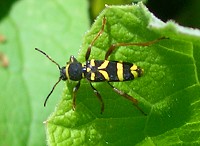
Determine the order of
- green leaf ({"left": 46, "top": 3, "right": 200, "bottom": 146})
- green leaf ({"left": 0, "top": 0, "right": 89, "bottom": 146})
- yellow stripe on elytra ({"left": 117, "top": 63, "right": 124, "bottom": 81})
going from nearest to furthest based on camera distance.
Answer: green leaf ({"left": 46, "top": 3, "right": 200, "bottom": 146}) < yellow stripe on elytra ({"left": 117, "top": 63, "right": 124, "bottom": 81}) < green leaf ({"left": 0, "top": 0, "right": 89, "bottom": 146})

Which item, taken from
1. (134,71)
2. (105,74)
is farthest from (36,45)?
(134,71)

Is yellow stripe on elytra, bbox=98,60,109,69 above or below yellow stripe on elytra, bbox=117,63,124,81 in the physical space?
above

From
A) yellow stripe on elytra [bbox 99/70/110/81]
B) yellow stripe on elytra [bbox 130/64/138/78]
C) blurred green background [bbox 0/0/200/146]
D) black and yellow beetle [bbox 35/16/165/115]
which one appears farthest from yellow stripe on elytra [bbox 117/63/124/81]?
blurred green background [bbox 0/0/200/146]

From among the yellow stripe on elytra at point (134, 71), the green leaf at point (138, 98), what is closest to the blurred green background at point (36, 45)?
the green leaf at point (138, 98)

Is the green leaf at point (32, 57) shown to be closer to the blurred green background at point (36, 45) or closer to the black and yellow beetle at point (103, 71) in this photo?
the blurred green background at point (36, 45)

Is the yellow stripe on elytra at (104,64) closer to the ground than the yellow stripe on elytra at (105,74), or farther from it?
farther from it

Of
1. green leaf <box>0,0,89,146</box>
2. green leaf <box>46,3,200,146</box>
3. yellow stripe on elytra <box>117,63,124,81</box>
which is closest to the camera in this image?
green leaf <box>46,3,200,146</box>

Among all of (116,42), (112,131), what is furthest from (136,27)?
(112,131)

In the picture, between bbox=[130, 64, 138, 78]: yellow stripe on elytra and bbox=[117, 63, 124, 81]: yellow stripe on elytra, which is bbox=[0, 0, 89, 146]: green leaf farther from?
bbox=[130, 64, 138, 78]: yellow stripe on elytra
